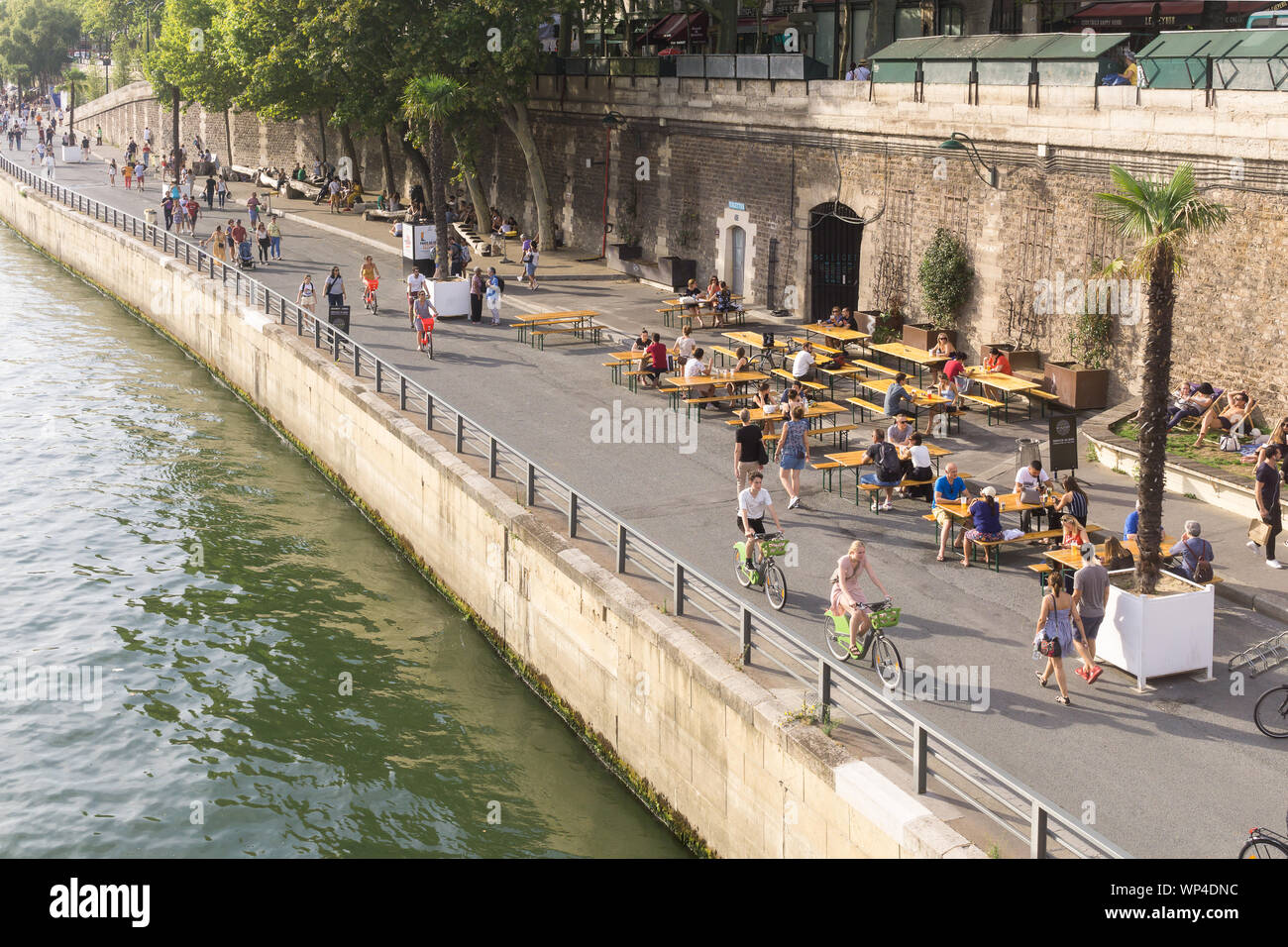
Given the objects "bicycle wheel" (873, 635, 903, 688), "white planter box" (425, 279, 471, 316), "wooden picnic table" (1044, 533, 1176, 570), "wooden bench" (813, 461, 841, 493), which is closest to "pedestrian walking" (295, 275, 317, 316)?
"white planter box" (425, 279, 471, 316)

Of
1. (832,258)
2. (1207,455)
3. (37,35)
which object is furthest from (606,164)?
(37,35)

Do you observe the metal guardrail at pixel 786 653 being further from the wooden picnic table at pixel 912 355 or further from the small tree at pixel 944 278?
the small tree at pixel 944 278

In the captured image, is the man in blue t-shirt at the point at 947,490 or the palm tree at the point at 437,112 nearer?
the man in blue t-shirt at the point at 947,490

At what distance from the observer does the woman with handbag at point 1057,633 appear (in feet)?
47.8

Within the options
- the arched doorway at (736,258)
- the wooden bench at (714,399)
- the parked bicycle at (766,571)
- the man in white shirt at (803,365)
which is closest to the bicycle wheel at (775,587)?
the parked bicycle at (766,571)

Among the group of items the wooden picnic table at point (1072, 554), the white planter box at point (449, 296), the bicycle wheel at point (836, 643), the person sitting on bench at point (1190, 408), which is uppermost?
the white planter box at point (449, 296)

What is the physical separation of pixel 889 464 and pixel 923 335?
9.40 meters

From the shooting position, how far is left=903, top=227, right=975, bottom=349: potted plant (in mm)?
28984

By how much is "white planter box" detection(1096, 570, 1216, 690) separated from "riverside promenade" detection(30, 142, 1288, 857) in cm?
21

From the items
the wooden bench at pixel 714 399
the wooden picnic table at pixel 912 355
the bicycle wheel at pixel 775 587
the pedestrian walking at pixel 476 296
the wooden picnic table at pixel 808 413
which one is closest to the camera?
the bicycle wheel at pixel 775 587

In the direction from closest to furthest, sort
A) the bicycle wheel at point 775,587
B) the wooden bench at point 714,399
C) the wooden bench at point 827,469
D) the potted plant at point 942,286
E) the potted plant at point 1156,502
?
the potted plant at point 1156,502, the bicycle wheel at point 775,587, the wooden bench at point 827,469, the wooden bench at point 714,399, the potted plant at point 942,286

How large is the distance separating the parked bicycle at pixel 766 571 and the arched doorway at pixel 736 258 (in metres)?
20.1
